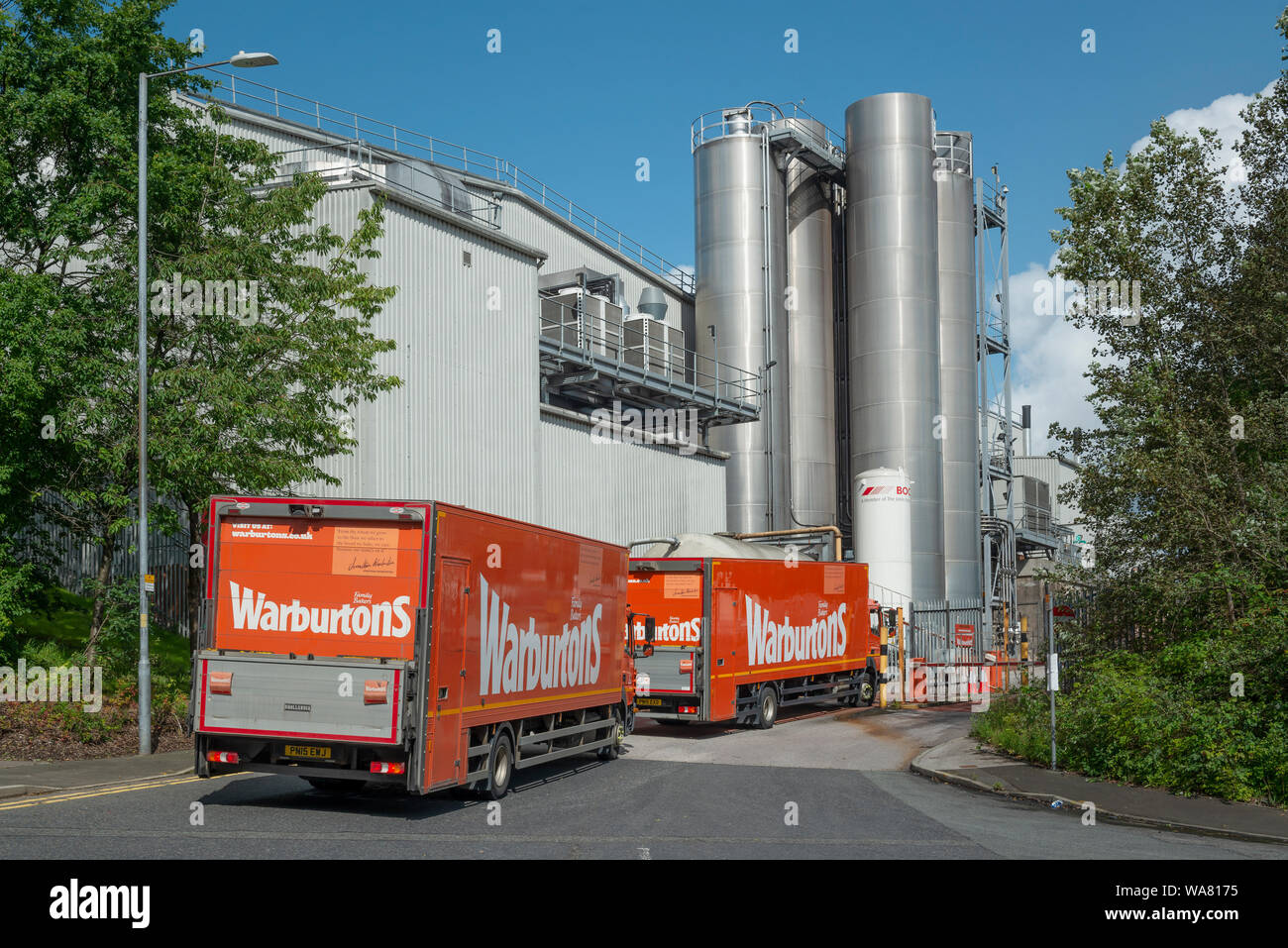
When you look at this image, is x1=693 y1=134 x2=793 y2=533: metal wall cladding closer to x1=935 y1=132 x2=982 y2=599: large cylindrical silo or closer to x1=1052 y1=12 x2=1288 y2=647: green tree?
x1=935 y1=132 x2=982 y2=599: large cylindrical silo

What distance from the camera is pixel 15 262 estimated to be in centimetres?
1850

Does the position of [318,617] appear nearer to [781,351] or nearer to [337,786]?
[337,786]

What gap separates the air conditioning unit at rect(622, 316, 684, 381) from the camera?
37.4m

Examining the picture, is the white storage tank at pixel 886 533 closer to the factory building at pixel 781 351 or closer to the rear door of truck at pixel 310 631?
the factory building at pixel 781 351

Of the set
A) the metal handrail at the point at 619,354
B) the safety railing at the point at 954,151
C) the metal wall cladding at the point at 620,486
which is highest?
the safety railing at the point at 954,151

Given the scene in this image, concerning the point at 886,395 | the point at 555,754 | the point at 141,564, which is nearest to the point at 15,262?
the point at 141,564

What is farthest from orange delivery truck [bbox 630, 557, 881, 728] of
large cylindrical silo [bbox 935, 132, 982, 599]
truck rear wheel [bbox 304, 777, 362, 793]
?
large cylindrical silo [bbox 935, 132, 982, 599]

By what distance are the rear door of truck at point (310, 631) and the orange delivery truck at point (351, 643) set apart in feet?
0.05

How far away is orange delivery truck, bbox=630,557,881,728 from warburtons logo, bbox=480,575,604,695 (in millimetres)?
2667

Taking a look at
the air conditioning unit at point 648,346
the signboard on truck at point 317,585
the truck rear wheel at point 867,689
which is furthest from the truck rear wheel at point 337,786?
the air conditioning unit at point 648,346

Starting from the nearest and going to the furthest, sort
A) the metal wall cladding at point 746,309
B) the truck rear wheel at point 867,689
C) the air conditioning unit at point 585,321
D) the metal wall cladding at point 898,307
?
the truck rear wheel at point 867,689 < the air conditioning unit at point 585,321 < the metal wall cladding at point 898,307 < the metal wall cladding at point 746,309

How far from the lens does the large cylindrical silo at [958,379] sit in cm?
4606

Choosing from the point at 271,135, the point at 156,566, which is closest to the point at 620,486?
the point at 156,566

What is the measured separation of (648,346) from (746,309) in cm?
758
